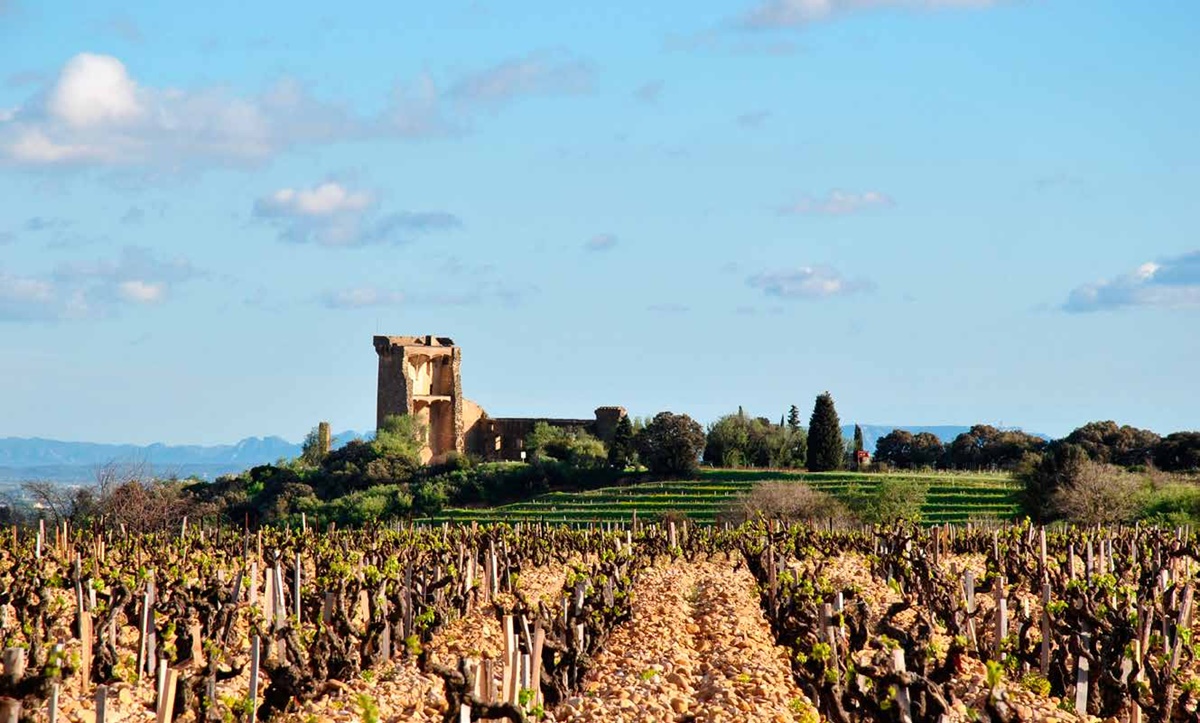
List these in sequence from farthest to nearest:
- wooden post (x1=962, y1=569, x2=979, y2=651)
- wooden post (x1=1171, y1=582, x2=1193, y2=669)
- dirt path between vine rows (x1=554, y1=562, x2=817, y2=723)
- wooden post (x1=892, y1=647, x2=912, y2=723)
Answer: wooden post (x1=962, y1=569, x2=979, y2=651) < wooden post (x1=1171, y1=582, x2=1193, y2=669) < dirt path between vine rows (x1=554, y1=562, x2=817, y2=723) < wooden post (x1=892, y1=647, x2=912, y2=723)

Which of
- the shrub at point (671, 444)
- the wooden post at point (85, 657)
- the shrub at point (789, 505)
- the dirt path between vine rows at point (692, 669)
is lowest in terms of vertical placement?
the dirt path between vine rows at point (692, 669)

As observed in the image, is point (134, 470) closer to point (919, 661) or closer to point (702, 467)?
point (702, 467)

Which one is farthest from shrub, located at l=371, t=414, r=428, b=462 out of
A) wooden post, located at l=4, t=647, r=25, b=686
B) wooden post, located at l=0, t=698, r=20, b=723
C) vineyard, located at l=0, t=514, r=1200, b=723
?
wooden post, located at l=0, t=698, r=20, b=723

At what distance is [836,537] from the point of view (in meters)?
32.6

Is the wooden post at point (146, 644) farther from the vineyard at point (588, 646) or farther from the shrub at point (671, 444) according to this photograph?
the shrub at point (671, 444)

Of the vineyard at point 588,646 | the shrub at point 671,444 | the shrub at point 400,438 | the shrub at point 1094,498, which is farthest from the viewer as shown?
the shrub at point 400,438

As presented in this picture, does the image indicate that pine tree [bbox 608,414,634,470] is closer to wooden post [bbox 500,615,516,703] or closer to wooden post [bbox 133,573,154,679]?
wooden post [bbox 133,573,154,679]

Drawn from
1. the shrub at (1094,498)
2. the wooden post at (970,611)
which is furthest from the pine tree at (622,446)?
the wooden post at (970,611)

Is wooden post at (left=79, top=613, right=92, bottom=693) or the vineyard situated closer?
the vineyard

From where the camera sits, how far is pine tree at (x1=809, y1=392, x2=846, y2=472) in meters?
57.5

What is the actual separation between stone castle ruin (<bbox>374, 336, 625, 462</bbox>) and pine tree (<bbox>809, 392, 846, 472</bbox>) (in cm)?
1322

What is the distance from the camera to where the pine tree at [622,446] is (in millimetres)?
58250

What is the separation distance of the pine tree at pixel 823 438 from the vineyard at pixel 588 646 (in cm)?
3308

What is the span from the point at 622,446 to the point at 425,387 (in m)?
15.7
